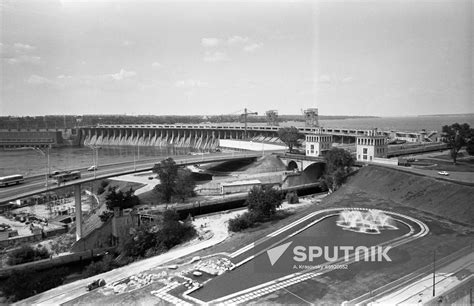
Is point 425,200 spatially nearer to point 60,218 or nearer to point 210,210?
point 210,210

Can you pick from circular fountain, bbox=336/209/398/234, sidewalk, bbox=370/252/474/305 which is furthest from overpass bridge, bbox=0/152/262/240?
sidewalk, bbox=370/252/474/305

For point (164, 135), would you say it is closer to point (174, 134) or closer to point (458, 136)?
point (174, 134)

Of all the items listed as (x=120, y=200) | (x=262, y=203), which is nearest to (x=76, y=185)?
(x=120, y=200)

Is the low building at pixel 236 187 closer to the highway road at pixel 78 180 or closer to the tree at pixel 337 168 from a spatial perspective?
the highway road at pixel 78 180

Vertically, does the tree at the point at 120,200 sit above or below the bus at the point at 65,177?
below

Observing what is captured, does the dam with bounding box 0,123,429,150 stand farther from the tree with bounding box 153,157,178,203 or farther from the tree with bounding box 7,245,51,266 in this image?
the tree with bounding box 7,245,51,266

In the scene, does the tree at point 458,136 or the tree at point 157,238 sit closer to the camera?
the tree at point 157,238

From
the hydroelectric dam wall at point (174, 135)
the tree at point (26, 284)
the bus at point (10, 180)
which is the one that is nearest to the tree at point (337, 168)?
the tree at point (26, 284)
